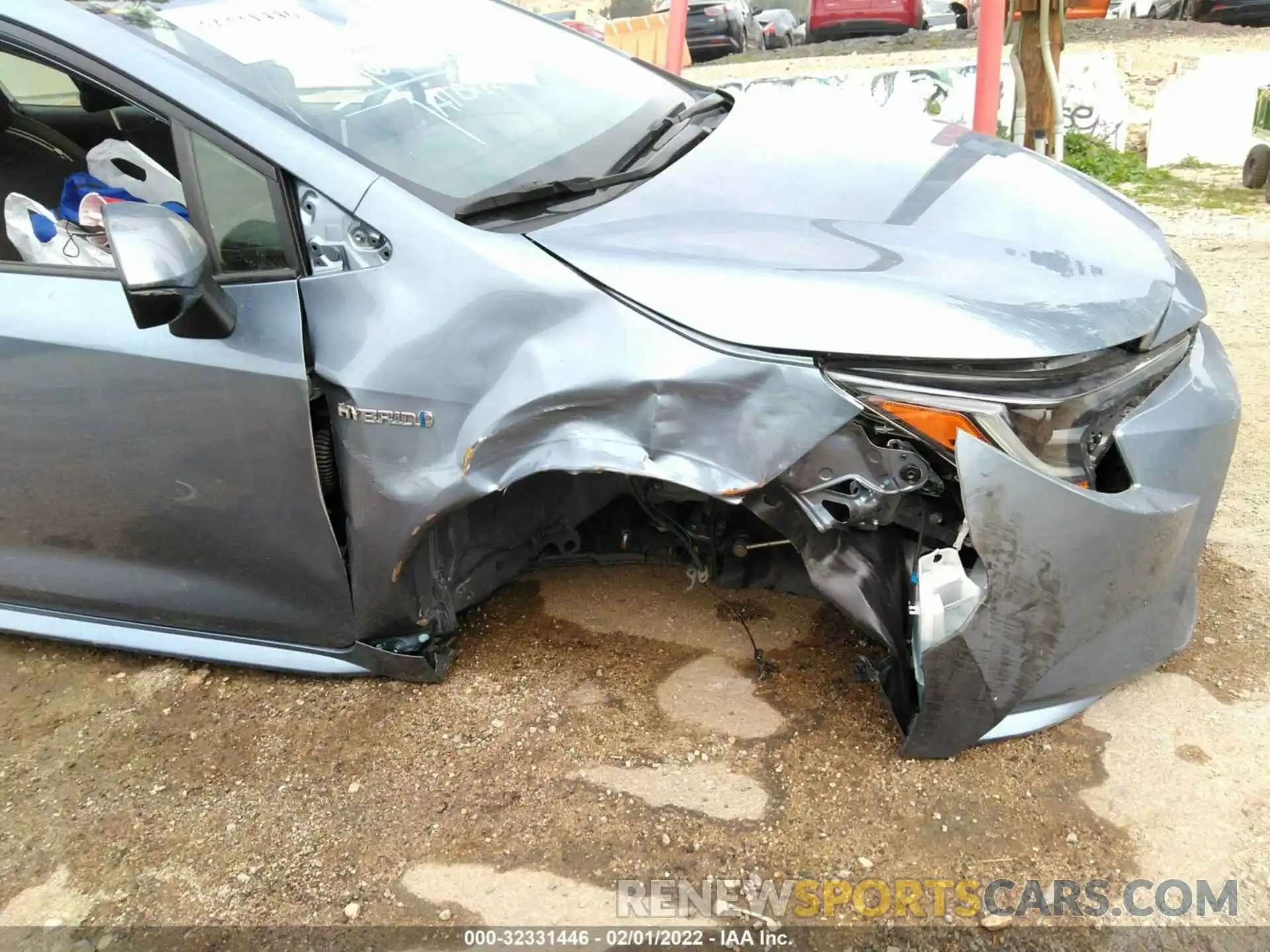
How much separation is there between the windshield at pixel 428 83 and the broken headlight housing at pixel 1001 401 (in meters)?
0.90

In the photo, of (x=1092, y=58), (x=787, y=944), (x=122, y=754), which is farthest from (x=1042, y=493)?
(x=1092, y=58)

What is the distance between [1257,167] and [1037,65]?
1.62 metres

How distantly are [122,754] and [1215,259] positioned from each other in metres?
5.35

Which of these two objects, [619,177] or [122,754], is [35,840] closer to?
[122,754]

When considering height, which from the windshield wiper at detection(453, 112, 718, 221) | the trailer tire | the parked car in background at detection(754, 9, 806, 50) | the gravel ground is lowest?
the parked car in background at detection(754, 9, 806, 50)

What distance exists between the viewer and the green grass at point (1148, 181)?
614 centimetres

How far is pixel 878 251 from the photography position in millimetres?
1834

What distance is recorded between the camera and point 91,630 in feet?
8.27

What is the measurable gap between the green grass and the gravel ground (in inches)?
172

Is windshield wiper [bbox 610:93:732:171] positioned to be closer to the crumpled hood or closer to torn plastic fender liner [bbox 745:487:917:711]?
the crumpled hood

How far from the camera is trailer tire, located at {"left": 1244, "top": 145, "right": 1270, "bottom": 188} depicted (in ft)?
20.2

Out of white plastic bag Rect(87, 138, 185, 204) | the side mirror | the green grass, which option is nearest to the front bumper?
the side mirror

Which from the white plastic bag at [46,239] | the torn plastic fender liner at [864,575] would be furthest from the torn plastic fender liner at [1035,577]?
the white plastic bag at [46,239]

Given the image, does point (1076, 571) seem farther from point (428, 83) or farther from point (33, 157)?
point (33, 157)
